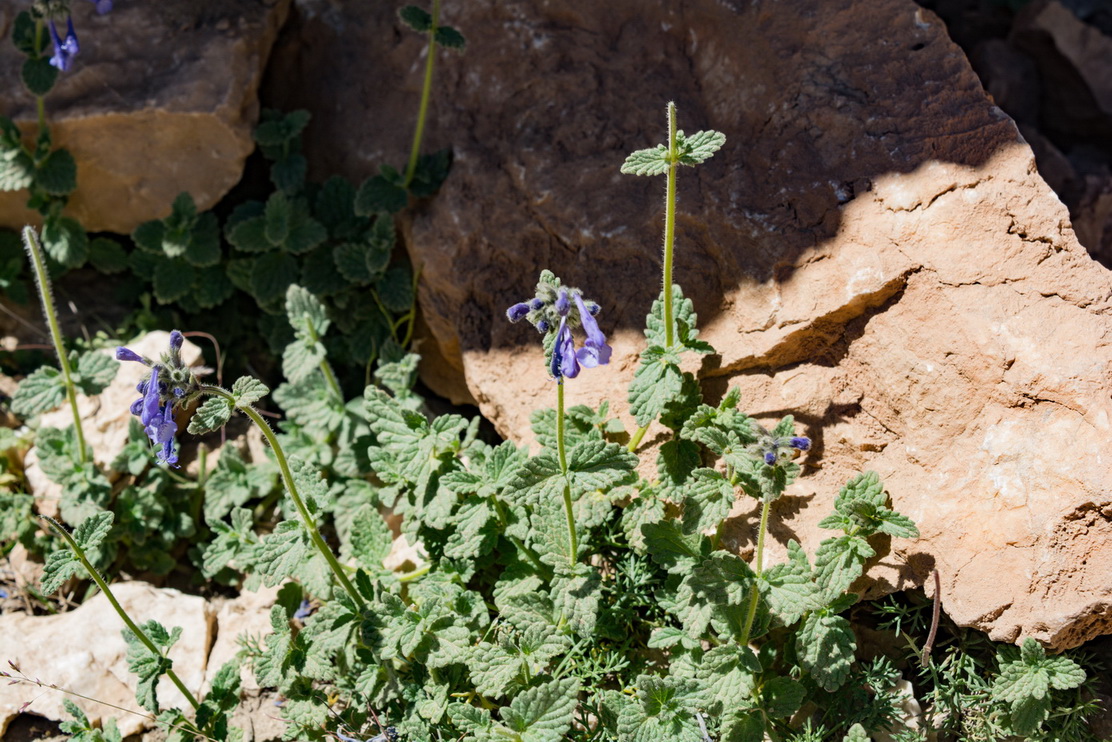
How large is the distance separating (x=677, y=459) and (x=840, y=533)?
2.13 ft

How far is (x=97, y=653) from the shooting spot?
3.93 m

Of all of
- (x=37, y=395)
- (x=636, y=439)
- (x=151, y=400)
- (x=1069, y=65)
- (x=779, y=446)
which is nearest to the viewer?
(x=151, y=400)

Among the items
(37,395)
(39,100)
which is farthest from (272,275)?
(39,100)

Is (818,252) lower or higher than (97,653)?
higher

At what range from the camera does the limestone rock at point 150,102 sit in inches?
187

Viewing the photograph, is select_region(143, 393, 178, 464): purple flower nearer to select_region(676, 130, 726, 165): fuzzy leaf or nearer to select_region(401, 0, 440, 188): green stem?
select_region(676, 130, 726, 165): fuzzy leaf

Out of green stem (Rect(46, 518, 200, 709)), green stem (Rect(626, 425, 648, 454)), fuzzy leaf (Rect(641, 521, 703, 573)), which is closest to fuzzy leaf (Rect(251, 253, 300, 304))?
green stem (Rect(46, 518, 200, 709))

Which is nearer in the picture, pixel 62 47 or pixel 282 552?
pixel 282 552

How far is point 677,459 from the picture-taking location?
12.0 feet

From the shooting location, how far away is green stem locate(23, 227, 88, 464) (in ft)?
12.4

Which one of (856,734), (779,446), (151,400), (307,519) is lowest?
(856,734)

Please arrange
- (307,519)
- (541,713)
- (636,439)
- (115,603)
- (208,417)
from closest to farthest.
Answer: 1. (208,417)
2. (541,713)
3. (115,603)
4. (307,519)
5. (636,439)

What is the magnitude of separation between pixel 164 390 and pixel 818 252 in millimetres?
2439

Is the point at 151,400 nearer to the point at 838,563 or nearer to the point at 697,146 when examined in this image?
the point at 697,146
